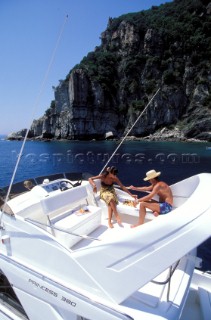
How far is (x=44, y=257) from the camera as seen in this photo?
413 centimetres

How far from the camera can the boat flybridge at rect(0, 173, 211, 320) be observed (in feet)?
11.1

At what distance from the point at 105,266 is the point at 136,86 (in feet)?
324

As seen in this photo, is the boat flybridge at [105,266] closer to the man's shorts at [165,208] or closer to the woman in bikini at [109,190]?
the man's shorts at [165,208]

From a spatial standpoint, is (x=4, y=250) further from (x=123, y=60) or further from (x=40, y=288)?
(x=123, y=60)

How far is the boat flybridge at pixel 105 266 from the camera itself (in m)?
3.38

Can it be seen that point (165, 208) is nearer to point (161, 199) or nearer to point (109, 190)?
point (161, 199)

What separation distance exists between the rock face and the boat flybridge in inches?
3049

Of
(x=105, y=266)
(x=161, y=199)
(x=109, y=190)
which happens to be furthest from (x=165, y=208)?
(x=105, y=266)

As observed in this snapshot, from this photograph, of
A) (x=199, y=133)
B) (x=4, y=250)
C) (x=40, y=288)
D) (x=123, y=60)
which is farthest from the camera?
(x=123, y=60)

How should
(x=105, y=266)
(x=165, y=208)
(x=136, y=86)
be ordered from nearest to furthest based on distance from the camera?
1. (x=105, y=266)
2. (x=165, y=208)
3. (x=136, y=86)

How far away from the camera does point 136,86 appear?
317ft

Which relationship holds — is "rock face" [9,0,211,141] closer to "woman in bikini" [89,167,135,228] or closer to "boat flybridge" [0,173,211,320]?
"woman in bikini" [89,167,135,228]

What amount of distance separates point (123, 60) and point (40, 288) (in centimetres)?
10941

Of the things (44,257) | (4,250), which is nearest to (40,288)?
(44,257)
